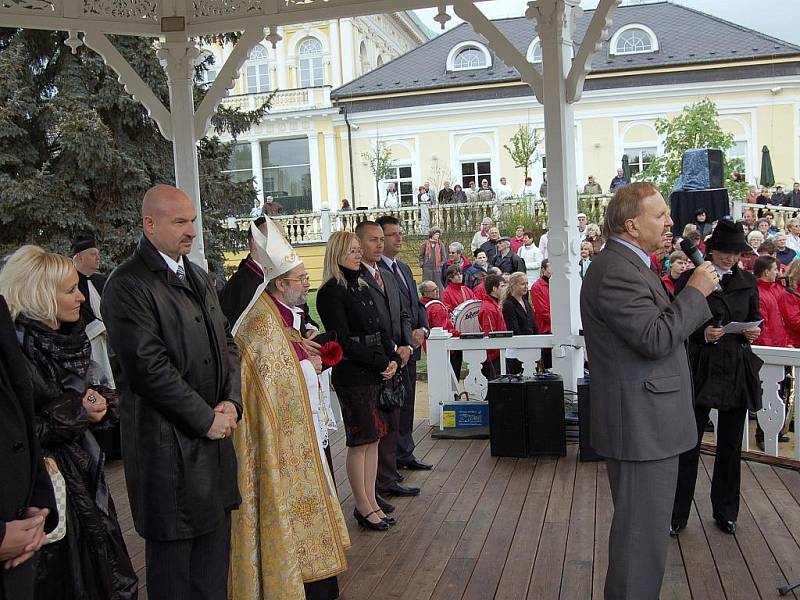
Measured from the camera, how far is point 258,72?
34.7 m

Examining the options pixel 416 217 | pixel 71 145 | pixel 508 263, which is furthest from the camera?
pixel 416 217

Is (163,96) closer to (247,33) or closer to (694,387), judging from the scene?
(247,33)

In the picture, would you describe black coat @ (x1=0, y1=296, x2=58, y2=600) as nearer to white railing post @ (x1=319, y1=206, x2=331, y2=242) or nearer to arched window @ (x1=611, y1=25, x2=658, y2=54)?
white railing post @ (x1=319, y1=206, x2=331, y2=242)

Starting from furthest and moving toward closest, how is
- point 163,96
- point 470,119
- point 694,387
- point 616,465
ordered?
point 470,119, point 163,96, point 694,387, point 616,465

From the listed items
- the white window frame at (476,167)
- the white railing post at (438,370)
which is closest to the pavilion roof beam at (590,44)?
the white railing post at (438,370)

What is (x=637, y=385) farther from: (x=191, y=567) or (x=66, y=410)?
(x=66, y=410)

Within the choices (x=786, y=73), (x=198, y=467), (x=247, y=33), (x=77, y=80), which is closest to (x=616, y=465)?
(x=198, y=467)

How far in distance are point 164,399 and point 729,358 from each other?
322 cm

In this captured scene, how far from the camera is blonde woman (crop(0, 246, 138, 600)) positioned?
10.1ft

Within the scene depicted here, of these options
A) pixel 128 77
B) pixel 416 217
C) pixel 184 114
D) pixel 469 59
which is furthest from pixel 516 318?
pixel 469 59

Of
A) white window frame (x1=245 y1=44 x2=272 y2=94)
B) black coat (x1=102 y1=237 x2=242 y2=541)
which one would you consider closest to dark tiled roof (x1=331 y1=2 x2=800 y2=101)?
white window frame (x1=245 y1=44 x2=272 y2=94)

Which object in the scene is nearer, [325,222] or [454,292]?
[454,292]

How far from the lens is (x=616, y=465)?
11.1ft

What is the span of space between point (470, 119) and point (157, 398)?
26027 millimetres
